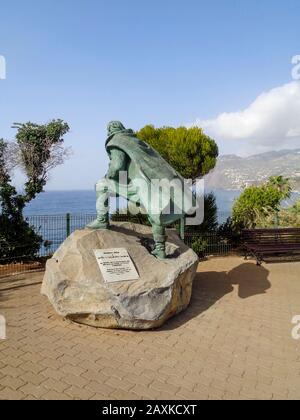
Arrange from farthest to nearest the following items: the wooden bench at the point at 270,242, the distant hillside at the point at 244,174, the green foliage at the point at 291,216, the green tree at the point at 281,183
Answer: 1. the green tree at the point at 281,183
2. the distant hillside at the point at 244,174
3. the green foliage at the point at 291,216
4. the wooden bench at the point at 270,242

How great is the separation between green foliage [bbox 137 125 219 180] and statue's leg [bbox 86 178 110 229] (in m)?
6.63

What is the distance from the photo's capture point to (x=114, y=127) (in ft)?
21.5

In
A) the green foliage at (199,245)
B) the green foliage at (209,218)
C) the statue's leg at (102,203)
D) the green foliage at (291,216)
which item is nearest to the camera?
the statue's leg at (102,203)

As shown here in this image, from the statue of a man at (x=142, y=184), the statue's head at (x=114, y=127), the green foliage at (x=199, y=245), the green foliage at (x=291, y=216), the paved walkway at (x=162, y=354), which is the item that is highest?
the statue's head at (x=114, y=127)

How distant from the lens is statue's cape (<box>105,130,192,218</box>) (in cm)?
600

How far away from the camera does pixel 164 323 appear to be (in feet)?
18.5

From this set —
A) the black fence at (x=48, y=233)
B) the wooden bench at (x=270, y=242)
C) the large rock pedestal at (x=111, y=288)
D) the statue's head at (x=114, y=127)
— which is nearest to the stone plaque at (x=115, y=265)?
the large rock pedestal at (x=111, y=288)

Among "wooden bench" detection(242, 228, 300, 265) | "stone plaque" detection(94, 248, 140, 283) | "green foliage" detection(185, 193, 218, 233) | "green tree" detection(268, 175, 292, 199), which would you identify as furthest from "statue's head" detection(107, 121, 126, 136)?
"green tree" detection(268, 175, 292, 199)

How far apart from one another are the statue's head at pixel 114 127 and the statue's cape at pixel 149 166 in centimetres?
9

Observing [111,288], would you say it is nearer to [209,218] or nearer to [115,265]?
[115,265]

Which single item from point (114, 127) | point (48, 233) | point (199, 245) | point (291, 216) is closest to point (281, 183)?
point (291, 216)

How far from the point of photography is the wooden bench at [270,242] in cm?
1065

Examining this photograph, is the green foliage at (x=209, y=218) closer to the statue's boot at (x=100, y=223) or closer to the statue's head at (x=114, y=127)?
the statue's boot at (x=100, y=223)

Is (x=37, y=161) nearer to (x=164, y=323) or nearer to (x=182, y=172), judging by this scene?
(x=182, y=172)
